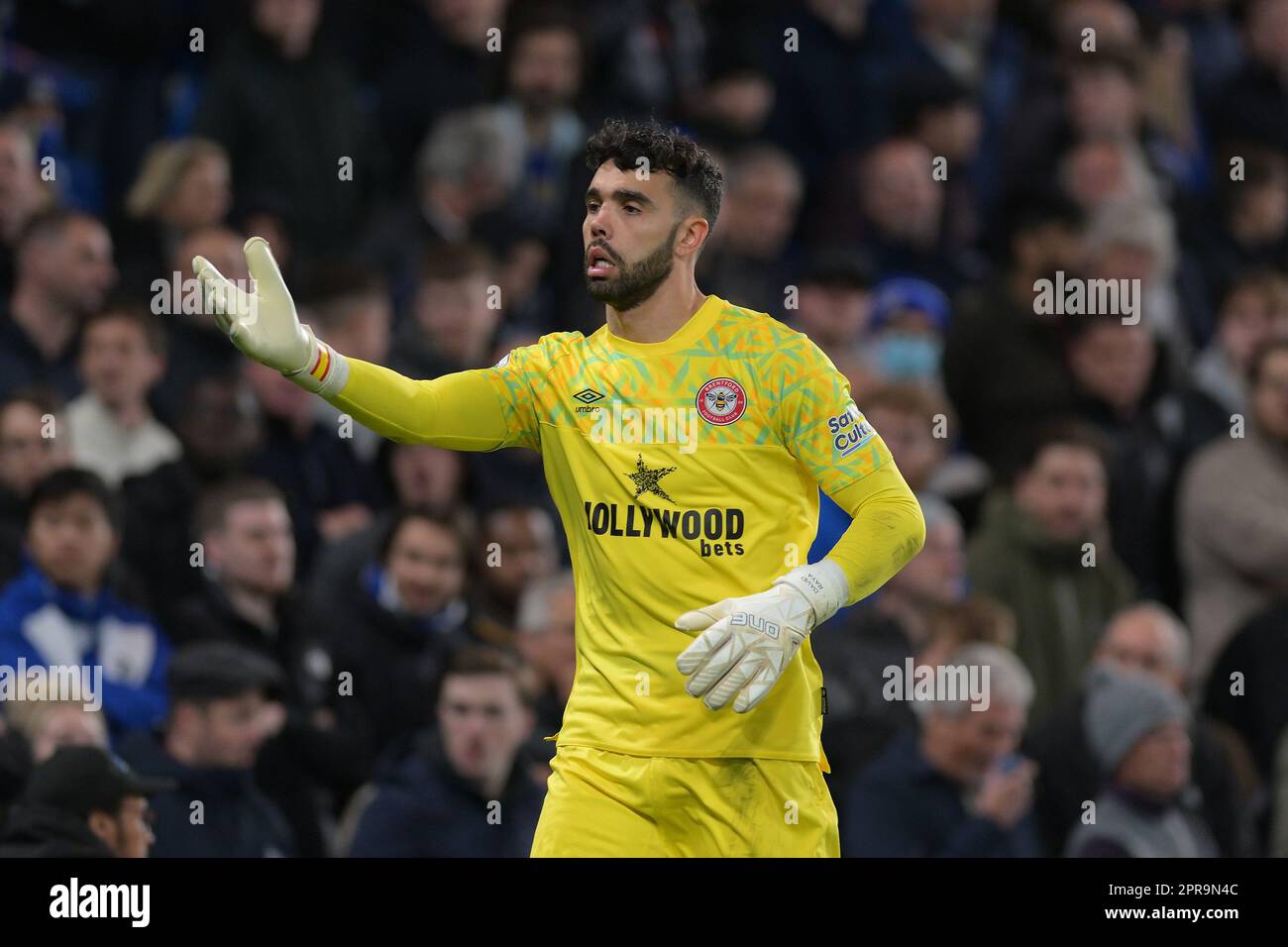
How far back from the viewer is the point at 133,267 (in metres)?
10.2

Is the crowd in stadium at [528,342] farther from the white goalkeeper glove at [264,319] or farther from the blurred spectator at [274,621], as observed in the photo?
the white goalkeeper glove at [264,319]

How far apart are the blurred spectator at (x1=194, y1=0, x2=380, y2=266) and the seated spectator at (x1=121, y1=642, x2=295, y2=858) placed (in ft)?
9.52

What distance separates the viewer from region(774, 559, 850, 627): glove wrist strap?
5.78 meters

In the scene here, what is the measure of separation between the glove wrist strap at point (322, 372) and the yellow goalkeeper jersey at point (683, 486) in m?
0.04

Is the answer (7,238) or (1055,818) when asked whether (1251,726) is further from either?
(7,238)

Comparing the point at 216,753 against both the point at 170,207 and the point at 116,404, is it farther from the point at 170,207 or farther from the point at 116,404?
the point at 170,207

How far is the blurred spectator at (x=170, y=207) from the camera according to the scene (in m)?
10.3

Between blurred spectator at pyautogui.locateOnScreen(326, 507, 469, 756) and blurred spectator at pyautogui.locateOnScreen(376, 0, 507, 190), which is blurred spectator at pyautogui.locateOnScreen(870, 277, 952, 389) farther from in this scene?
blurred spectator at pyautogui.locateOnScreen(326, 507, 469, 756)

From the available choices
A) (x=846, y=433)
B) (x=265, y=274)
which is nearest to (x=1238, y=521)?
(x=846, y=433)

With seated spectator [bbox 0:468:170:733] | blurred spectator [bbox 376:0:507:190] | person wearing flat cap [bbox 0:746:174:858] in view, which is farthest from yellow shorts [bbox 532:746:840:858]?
blurred spectator [bbox 376:0:507:190]

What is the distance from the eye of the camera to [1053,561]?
10125 millimetres

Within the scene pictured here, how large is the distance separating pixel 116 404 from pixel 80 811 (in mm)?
2647
